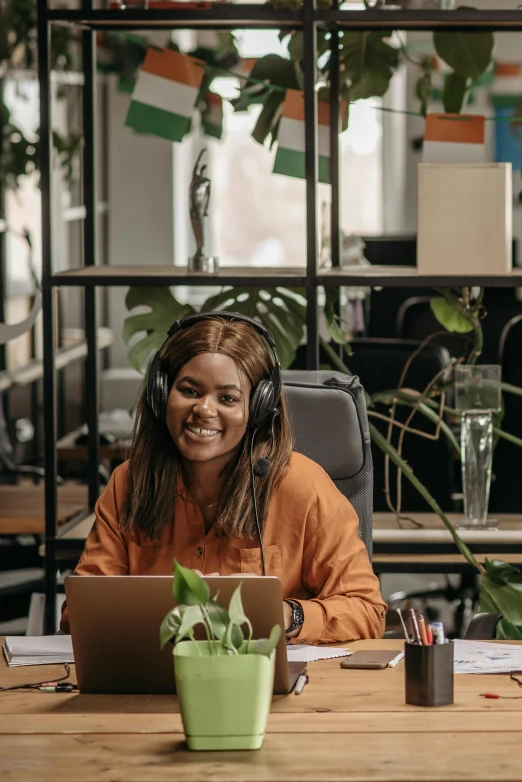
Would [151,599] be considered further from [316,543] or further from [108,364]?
[108,364]

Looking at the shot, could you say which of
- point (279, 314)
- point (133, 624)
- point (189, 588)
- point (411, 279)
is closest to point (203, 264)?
point (279, 314)

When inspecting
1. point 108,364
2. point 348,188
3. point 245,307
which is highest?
point 348,188

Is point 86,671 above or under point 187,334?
under

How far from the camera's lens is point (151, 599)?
149 cm

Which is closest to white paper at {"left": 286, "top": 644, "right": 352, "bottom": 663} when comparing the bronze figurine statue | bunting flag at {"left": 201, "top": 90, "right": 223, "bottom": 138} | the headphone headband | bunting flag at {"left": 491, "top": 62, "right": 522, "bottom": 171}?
the headphone headband

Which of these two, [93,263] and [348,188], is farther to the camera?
[348,188]

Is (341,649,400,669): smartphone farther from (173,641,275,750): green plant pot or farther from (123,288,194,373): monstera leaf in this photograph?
(123,288,194,373): monstera leaf

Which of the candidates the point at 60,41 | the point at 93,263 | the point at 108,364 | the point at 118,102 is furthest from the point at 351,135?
the point at 93,263

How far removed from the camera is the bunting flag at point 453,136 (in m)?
2.86

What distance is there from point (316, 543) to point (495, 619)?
0.32 meters

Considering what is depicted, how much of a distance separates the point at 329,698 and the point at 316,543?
1.42 ft

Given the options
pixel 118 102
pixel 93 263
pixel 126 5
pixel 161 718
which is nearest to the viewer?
pixel 161 718

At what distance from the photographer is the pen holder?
4.88ft

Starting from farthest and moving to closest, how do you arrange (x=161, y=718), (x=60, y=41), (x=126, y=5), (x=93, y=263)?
(x=60, y=41), (x=93, y=263), (x=126, y=5), (x=161, y=718)
